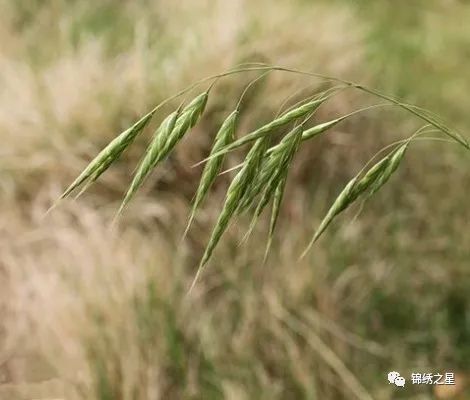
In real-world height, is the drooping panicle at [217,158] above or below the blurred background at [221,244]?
below

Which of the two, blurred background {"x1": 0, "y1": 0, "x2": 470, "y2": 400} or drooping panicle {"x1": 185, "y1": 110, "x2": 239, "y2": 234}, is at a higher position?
blurred background {"x1": 0, "y1": 0, "x2": 470, "y2": 400}

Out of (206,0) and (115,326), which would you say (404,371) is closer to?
(115,326)

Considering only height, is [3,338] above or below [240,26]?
below

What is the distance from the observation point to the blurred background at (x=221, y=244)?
1755mm

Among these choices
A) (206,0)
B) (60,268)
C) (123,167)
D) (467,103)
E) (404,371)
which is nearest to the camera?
(404,371)

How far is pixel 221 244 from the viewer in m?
2.13

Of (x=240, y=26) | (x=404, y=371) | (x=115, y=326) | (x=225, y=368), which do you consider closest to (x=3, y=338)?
(x=115, y=326)

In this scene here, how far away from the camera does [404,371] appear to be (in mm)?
1866

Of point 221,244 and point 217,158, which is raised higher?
point 221,244

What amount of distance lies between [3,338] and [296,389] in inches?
24.7

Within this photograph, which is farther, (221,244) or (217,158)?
(221,244)

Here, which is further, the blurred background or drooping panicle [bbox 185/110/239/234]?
the blurred background

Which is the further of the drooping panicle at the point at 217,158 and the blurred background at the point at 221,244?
the blurred background at the point at 221,244

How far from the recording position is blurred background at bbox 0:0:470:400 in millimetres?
1755
